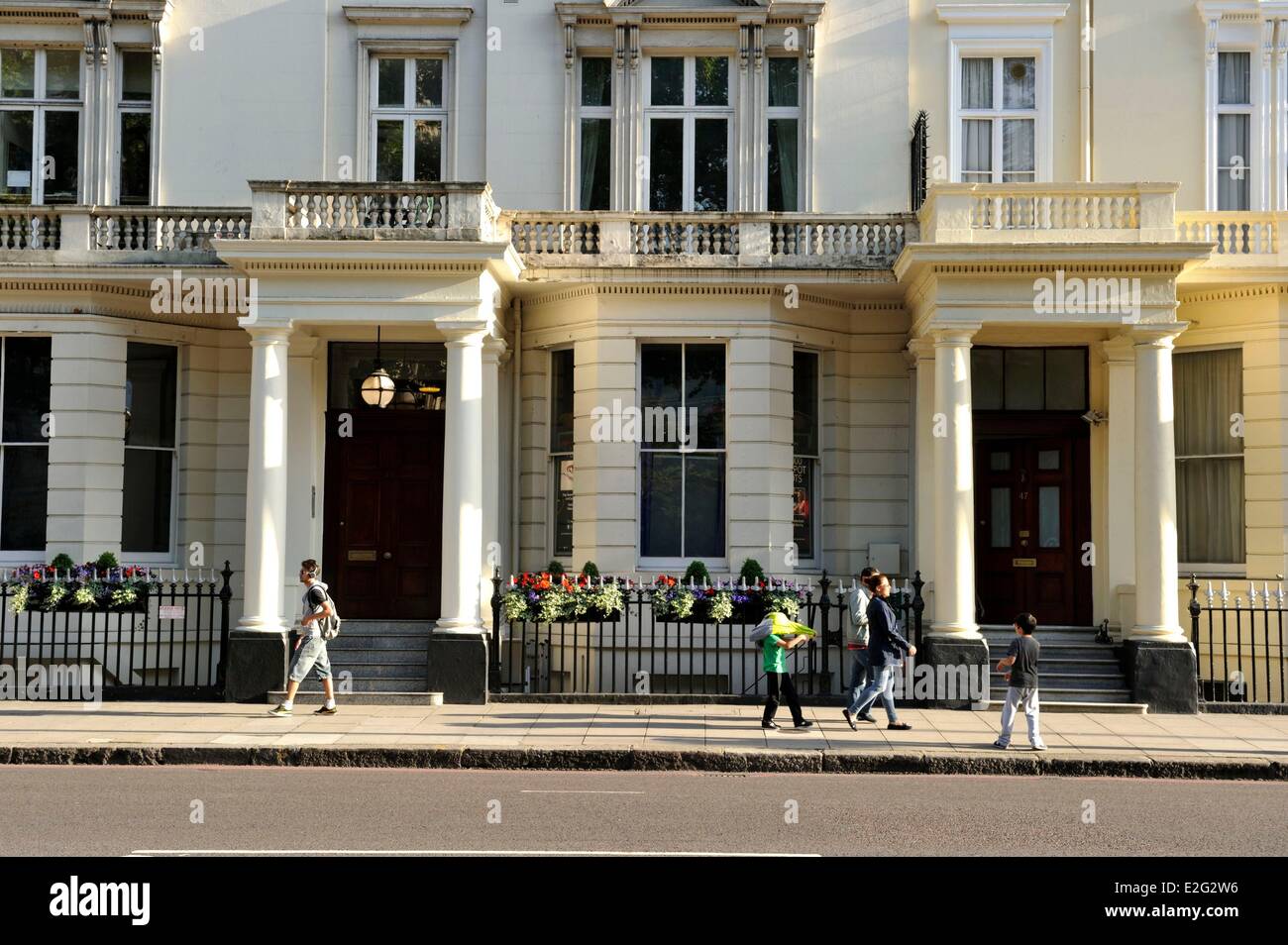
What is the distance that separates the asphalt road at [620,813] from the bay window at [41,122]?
10.4 metres

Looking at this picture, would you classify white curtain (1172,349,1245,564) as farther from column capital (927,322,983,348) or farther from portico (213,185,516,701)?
portico (213,185,516,701)

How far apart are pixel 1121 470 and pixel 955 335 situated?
11.8 ft

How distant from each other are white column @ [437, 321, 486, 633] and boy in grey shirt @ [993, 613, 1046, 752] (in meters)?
6.50

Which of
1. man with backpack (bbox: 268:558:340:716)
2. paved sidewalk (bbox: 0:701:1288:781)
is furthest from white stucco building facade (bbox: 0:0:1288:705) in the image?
paved sidewalk (bbox: 0:701:1288:781)

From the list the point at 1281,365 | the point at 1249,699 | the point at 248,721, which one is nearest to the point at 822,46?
the point at 1281,365

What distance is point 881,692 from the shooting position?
15.0m

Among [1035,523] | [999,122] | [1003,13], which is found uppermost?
[1003,13]

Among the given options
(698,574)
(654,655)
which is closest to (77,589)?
(654,655)

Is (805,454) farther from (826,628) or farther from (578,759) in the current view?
(578,759)

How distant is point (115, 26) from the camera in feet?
64.7

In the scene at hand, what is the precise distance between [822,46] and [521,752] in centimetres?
1163

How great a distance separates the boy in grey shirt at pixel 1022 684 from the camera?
13.5 metres

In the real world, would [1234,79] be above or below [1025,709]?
above

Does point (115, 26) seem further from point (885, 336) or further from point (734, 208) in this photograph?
point (885, 336)
